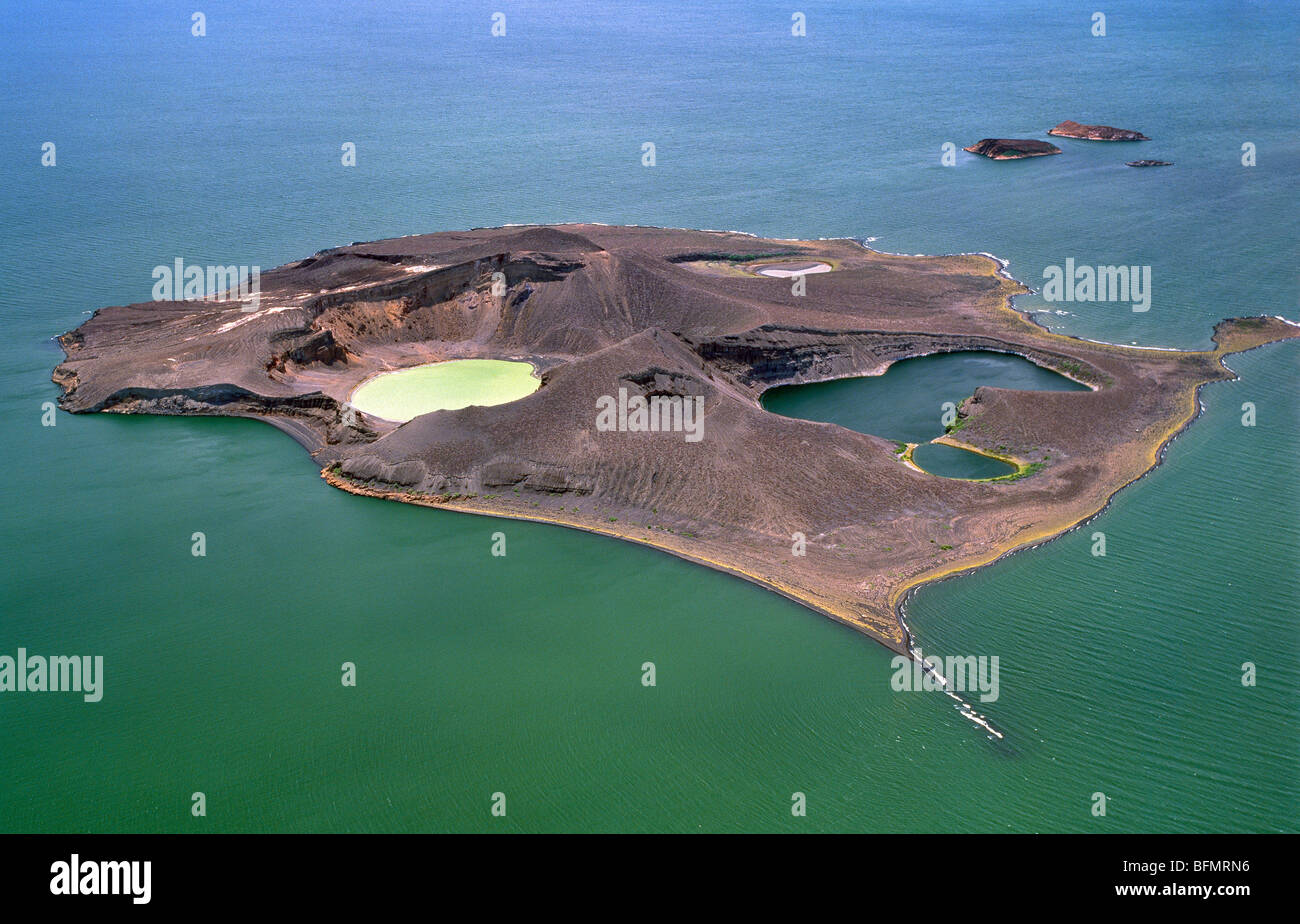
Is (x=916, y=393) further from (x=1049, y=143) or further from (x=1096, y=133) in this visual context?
(x=1096, y=133)

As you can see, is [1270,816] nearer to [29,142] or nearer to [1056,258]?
[1056,258]

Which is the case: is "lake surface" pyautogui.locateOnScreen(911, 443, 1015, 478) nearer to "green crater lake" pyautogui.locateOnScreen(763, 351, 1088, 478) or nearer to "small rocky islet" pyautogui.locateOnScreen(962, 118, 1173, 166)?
"green crater lake" pyautogui.locateOnScreen(763, 351, 1088, 478)

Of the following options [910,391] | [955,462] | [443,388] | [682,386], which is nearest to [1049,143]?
[910,391]

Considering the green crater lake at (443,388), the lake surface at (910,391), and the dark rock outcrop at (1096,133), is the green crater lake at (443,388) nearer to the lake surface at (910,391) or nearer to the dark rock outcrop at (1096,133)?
the lake surface at (910,391)

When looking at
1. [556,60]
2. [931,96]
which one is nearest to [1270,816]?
[931,96]

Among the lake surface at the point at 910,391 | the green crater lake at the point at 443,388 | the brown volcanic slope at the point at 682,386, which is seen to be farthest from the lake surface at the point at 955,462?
the green crater lake at the point at 443,388

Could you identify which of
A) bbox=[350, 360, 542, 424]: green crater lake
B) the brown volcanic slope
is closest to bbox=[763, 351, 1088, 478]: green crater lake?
the brown volcanic slope
